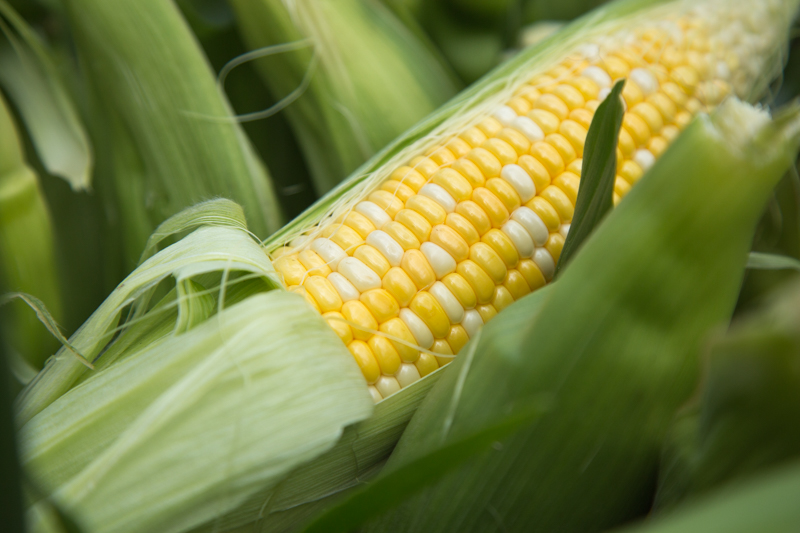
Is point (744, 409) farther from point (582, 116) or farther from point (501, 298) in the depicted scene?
point (582, 116)

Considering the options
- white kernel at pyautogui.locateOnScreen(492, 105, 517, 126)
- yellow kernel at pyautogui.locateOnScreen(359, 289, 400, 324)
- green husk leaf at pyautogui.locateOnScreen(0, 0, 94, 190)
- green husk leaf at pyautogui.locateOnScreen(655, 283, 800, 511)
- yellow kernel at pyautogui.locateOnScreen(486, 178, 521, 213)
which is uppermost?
green husk leaf at pyautogui.locateOnScreen(0, 0, 94, 190)

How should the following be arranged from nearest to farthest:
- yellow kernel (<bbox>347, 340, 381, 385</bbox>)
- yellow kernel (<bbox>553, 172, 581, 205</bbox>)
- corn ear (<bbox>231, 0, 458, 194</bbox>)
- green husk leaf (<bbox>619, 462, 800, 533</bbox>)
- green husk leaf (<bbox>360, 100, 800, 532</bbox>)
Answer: green husk leaf (<bbox>619, 462, 800, 533</bbox>)
green husk leaf (<bbox>360, 100, 800, 532</bbox>)
yellow kernel (<bbox>347, 340, 381, 385</bbox>)
yellow kernel (<bbox>553, 172, 581, 205</bbox>)
corn ear (<bbox>231, 0, 458, 194</bbox>)

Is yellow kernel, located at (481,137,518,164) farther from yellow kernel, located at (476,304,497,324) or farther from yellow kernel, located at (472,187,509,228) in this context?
yellow kernel, located at (476,304,497,324)

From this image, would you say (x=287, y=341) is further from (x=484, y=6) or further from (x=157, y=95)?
(x=484, y=6)

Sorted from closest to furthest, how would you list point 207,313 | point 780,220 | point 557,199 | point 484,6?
Result: point 207,313 → point 557,199 → point 780,220 → point 484,6

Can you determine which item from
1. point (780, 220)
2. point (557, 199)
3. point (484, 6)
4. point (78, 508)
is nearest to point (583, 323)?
point (557, 199)

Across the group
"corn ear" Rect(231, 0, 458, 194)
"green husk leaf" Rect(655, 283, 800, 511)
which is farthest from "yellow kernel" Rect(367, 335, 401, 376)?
"corn ear" Rect(231, 0, 458, 194)
